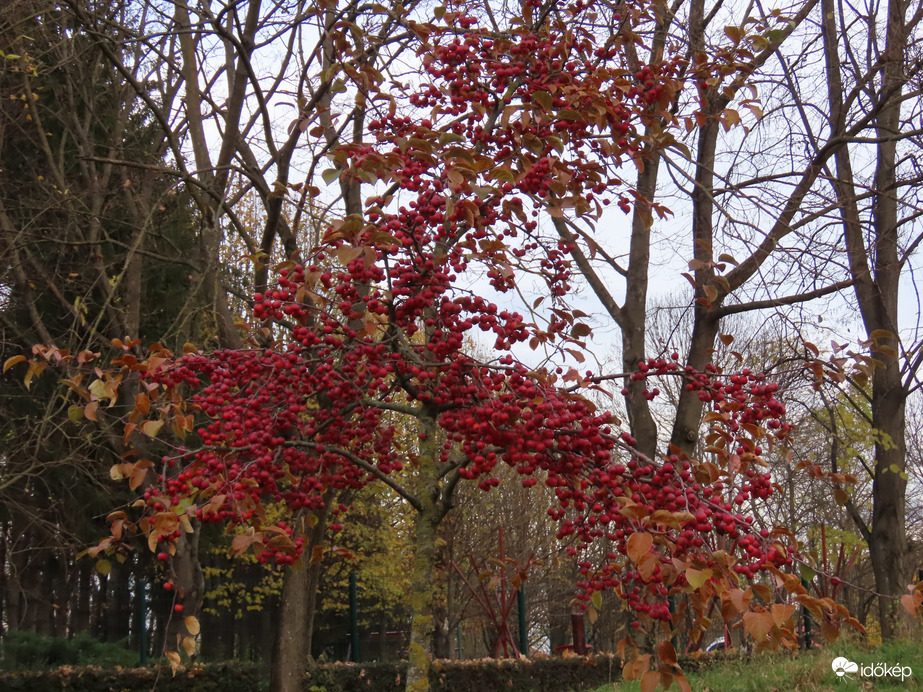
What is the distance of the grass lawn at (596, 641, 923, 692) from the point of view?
198 inches

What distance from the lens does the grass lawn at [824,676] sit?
198 inches

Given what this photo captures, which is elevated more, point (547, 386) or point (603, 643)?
point (547, 386)

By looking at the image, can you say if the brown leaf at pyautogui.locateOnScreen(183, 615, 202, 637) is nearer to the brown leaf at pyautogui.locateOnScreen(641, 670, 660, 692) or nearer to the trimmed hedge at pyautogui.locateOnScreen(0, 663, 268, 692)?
the brown leaf at pyautogui.locateOnScreen(641, 670, 660, 692)

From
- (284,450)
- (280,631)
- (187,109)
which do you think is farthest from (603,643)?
(284,450)

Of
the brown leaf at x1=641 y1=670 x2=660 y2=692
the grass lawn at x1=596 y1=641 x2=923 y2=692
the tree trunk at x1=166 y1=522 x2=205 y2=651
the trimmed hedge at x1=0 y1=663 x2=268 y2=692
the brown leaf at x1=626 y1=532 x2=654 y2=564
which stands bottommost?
the trimmed hedge at x1=0 y1=663 x2=268 y2=692

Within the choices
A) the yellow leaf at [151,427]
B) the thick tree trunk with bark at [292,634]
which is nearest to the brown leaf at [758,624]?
the yellow leaf at [151,427]

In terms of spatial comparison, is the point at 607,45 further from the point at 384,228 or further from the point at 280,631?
the point at 280,631

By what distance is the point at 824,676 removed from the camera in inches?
206

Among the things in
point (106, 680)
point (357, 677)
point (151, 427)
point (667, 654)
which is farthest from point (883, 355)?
point (106, 680)

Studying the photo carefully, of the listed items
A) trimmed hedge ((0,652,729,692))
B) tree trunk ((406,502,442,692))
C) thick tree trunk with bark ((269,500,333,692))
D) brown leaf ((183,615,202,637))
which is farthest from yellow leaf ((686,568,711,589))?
trimmed hedge ((0,652,729,692))

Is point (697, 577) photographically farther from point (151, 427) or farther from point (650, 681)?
point (151, 427)

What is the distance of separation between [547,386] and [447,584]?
39.9ft

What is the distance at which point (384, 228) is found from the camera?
2.87 meters

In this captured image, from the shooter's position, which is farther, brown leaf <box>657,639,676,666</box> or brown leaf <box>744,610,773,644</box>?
brown leaf <box>657,639,676,666</box>
